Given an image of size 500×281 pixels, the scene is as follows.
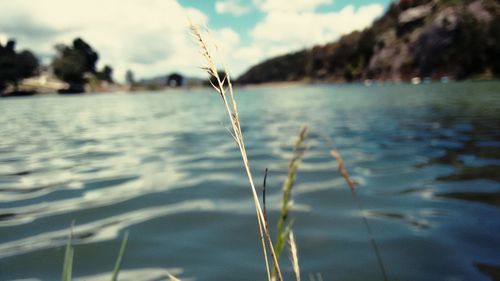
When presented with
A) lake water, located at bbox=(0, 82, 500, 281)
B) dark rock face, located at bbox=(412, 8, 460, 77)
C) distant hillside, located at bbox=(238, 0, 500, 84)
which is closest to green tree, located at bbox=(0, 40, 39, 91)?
distant hillside, located at bbox=(238, 0, 500, 84)

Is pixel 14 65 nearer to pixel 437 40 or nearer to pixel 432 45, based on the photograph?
pixel 432 45

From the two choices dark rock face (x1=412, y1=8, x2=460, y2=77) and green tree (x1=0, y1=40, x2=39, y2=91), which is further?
green tree (x1=0, y1=40, x2=39, y2=91)

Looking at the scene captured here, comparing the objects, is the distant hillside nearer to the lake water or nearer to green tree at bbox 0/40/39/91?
the lake water

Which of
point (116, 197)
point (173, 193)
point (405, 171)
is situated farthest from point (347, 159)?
point (116, 197)

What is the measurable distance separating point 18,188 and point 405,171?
19.1ft

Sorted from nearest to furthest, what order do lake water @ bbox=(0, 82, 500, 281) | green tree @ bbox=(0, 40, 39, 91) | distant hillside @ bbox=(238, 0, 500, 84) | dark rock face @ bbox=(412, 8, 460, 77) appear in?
lake water @ bbox=(0, 82, 500, 281) < distant hillside @ bbox=(238, 0, 500, 84) < dark rock face @ bbox=(412, 8, 460, 77) < green tree @ bbox=(0, 40, 39, 91)

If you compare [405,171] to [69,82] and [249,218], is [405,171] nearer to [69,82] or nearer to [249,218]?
[249,218]

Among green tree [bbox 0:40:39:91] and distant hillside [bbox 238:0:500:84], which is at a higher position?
green tree [bbox 0:40:39:91]

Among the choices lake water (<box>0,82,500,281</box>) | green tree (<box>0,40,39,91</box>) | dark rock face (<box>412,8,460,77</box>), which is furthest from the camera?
green tree (<box>0,40,39,91</box>)

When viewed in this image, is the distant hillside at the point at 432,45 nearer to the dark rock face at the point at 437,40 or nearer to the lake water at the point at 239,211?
the dark rock face at the point at 437,40

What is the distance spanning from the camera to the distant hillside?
3268 inches

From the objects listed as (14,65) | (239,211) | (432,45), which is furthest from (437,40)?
(14,65)

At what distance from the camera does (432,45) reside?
96.2m

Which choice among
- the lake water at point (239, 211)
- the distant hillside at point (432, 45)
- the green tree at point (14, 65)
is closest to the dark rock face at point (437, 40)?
the distant hillside at point (432, 45)
